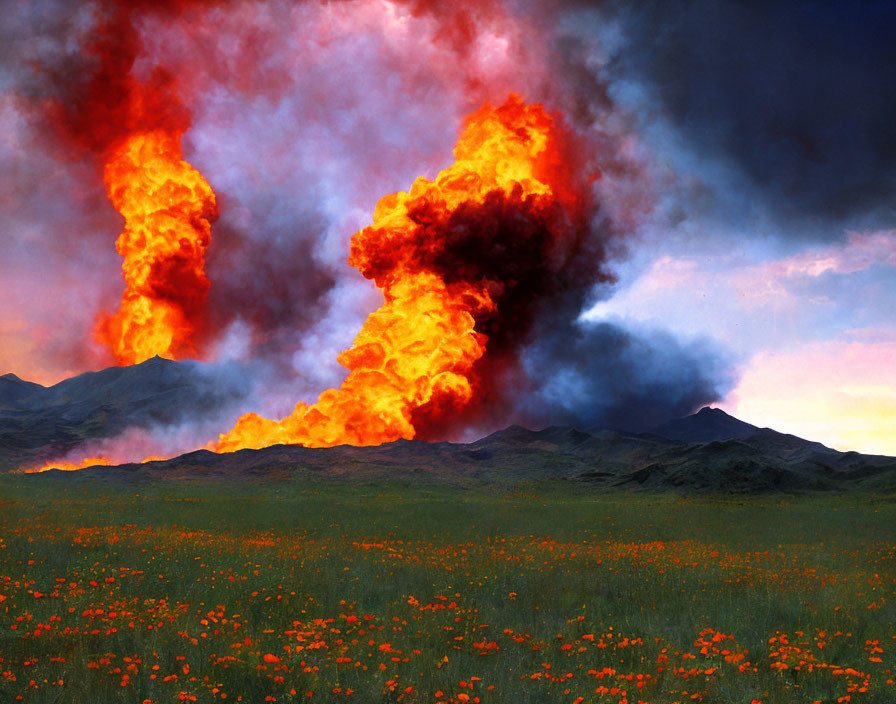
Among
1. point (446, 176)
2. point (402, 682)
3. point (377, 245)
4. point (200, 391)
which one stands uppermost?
point (446, 176)

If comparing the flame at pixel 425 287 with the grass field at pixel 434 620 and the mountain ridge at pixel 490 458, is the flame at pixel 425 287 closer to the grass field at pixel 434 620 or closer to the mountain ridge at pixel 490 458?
the mountain ridge at pixel 490 458

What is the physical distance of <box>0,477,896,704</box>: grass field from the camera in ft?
31.8

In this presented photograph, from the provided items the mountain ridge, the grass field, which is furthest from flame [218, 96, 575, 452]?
the grass field

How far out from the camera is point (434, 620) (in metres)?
12.9

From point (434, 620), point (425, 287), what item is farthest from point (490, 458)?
point (434, 620)

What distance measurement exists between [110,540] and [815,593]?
1802 cm

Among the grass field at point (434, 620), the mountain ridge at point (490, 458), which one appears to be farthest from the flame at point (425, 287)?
the grass field at point (434, 620)

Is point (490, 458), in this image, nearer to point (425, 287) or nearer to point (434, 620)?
point (425, 287)

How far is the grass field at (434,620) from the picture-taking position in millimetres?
9688

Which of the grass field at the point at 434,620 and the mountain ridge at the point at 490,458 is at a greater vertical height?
the mountain ridge at the point at 490,458

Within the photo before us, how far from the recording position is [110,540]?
20.3 m

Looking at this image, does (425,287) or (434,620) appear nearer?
(434,620)

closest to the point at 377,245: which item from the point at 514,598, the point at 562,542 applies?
the point at 562,542

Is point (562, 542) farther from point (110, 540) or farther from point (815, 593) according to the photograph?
point (110, 540)
